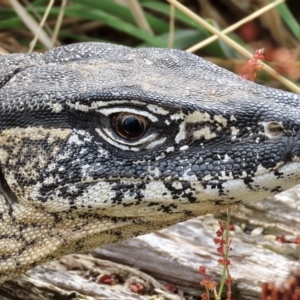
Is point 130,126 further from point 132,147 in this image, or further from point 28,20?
point 28,20

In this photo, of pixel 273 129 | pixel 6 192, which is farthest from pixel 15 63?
pixel 273 129

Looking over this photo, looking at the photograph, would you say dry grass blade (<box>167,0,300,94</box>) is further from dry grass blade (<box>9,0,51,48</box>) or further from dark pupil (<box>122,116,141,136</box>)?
dark pupil (<box>122,116,141,136</box>)

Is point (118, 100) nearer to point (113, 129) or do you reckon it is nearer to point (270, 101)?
point (113, 129)

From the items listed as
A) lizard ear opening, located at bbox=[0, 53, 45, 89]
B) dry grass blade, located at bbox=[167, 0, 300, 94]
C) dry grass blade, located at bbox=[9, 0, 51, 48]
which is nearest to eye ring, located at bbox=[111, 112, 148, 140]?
lizard ear opening, located at bbox=[0, 53, 45, 89]

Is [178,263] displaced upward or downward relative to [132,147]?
upward

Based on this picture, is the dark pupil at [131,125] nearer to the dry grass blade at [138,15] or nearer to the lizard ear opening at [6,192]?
the lizard ear opening at [6,192]

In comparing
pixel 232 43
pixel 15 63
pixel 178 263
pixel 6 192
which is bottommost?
pixel 6 192

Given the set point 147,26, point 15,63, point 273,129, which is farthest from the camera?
point 147,26

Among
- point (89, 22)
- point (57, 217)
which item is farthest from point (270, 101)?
point (89, 22)
